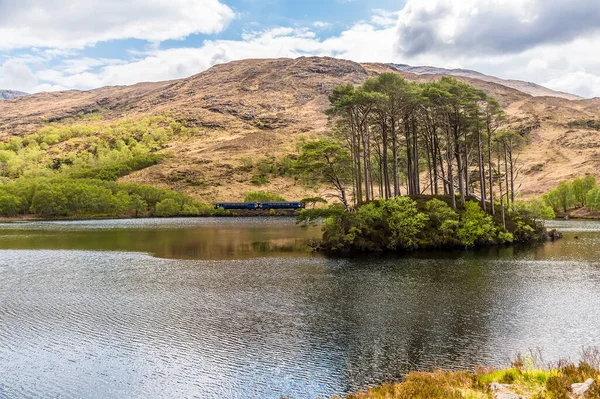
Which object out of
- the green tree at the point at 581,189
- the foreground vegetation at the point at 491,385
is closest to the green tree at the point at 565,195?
the green tree at the point at 581,189

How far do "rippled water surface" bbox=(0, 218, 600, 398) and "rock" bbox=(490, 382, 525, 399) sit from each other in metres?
5.19

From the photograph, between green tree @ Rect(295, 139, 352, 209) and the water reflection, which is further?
the water reflection

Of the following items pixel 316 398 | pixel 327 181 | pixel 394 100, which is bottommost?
pixel 316 398

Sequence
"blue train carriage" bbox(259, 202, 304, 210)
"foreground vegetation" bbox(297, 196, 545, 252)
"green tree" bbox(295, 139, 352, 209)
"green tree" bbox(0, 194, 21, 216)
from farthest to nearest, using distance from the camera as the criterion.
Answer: "blue train carriage" bbox(259, 202, 304, 210)
"green tree" bbox(0, 194, 21, 216)
"green tree" bbox(295, 139, 352, 209)
"foreground vegetation" bbox(297, 196, 545, 252)

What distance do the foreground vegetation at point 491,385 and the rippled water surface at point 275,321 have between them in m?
3.07

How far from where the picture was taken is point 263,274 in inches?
1734

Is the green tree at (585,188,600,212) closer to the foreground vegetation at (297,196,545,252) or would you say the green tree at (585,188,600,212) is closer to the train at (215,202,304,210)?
the foreground vegetation at (297,196,545,252)

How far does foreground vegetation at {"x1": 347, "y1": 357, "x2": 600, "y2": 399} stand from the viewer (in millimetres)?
14922

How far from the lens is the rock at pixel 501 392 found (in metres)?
14.8

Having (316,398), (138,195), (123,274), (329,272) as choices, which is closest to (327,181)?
(329,272)

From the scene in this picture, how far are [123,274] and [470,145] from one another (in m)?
54.2

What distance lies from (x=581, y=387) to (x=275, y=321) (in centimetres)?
1743

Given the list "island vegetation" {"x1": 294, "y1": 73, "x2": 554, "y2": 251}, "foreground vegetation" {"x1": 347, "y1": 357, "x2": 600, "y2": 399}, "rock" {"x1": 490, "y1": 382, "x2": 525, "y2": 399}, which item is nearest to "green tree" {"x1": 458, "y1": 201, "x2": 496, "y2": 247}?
"island vegetation" {"x1": 294, "y1": 73, "x2": 554, "y2": 251}

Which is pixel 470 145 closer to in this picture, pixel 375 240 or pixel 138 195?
pixel 375 240
